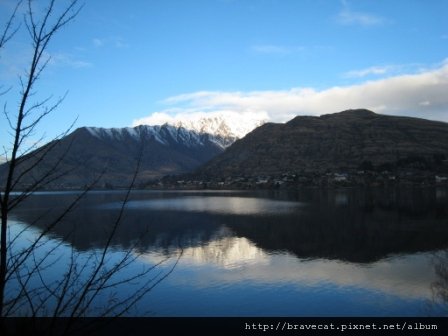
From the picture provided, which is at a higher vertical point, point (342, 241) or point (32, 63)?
point (32, 63)

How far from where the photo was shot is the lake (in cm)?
2452

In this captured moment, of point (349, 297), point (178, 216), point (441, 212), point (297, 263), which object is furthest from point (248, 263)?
point (441, 212)

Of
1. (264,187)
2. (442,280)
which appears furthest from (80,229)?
(264,187)

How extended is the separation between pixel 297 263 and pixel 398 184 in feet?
478

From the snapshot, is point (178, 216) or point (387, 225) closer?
point (387, 225)

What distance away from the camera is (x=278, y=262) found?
3825cm

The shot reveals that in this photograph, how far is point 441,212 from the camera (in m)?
72.0

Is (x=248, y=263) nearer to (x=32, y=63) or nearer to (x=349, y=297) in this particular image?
(x=349, y=297)

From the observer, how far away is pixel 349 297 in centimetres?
2656

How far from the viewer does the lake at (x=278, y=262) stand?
24.5m

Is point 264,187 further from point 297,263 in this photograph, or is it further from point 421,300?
point 421,300
